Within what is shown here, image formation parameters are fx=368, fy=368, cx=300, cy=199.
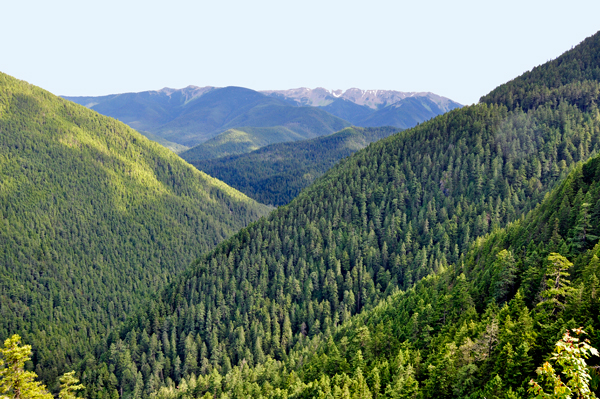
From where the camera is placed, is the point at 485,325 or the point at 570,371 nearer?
the point at 570,371

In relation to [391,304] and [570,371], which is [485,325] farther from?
[391,304]

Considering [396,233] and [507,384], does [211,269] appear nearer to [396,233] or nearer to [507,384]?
[396,233]

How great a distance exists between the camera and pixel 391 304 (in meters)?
113

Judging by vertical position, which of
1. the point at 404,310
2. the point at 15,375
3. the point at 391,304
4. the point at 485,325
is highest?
the point at 15,375

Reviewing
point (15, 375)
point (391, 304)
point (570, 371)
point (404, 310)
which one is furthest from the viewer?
point (391, 304)

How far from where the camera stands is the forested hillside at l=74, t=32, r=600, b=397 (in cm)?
5291

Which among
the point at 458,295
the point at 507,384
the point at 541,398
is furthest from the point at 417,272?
the point at 541,398

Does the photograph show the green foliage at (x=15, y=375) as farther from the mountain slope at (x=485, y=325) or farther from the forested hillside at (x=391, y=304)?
the forested hillside at (x=391, y=304)

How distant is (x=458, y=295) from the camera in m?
79.0

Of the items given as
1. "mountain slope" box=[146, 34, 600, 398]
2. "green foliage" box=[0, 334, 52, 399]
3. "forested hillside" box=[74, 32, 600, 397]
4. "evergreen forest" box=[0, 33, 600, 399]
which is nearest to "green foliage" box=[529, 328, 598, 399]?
"evergreen forest" box=[0, 33, 600, 399]

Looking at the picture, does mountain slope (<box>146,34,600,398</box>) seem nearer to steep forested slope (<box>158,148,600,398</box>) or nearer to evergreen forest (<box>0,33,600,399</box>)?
steep forested slope (<box>158,148,600,398</box>)

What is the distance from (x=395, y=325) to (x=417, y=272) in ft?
237

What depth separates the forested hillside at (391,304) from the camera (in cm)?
5291

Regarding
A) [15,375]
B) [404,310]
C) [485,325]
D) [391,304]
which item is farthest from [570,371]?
[391,304]
